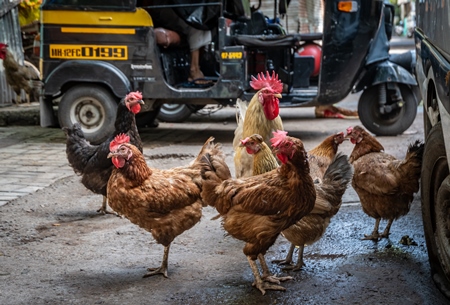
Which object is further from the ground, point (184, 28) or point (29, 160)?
point (184, 28)

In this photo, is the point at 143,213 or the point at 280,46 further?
the point at 280,46

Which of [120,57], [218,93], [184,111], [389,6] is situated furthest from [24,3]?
[389,6]

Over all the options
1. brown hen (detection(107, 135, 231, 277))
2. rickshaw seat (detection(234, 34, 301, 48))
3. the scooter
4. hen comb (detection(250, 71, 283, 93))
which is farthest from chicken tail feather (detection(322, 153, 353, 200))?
the scooter

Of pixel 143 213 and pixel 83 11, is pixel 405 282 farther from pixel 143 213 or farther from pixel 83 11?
pixel 83 11

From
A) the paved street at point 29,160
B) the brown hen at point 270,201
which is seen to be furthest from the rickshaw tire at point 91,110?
the brown hen at point 270,201

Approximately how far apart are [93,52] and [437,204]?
7.53 meters

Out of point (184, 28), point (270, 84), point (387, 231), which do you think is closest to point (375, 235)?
point (387, 231)

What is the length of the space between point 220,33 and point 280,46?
108 cm

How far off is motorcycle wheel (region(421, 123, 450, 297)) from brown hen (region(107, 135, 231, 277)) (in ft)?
4.95

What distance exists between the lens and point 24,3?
1620 cm

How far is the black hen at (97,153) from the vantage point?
21.2 feet

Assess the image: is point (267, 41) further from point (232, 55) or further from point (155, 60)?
point (155, 60)

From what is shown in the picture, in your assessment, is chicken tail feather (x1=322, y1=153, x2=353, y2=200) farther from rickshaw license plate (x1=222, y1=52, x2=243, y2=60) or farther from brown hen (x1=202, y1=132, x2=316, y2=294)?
rickshaw license plate (x1=222, y1=52, x2=243, y2=60)

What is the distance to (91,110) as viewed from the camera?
10.7 metres
